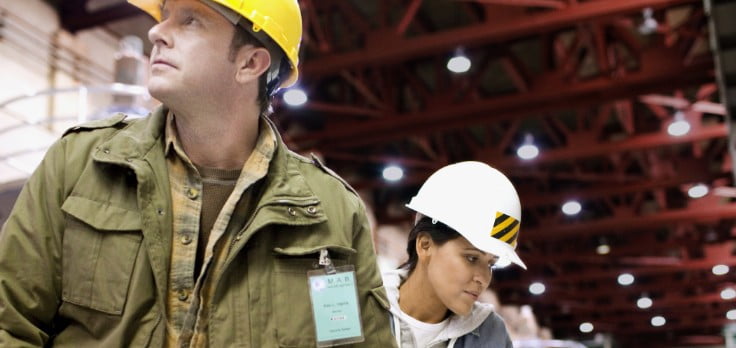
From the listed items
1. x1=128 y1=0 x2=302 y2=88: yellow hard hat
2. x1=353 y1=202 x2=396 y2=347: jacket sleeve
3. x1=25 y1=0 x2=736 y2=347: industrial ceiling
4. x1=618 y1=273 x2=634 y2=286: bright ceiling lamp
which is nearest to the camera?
x1=128 y1=0 x2=302 y2=88: yellow hard hat

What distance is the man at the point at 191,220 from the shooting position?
86.8 inches

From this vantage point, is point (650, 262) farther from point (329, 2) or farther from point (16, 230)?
point (16, 230)

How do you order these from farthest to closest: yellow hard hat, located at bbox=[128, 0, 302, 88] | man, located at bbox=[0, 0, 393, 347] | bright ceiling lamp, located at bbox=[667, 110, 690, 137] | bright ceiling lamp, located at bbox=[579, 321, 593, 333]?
bright ceiling lamp, located at bbox=[579, 321, 593, 333] → bright ceiling lamp, located at bbox=[667, 110, 690, 137] → yellow hard hat, located at bbox=[128, 0, 302, 88] → man, located at bbox=[0, 0, 393, 347]

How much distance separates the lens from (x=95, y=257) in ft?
7.27

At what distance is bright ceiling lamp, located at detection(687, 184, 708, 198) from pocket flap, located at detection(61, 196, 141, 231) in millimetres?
19054

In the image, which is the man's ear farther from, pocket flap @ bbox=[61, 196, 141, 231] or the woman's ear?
the woman's ear

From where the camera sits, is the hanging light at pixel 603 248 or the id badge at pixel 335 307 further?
the hanging light at pixel 603 248

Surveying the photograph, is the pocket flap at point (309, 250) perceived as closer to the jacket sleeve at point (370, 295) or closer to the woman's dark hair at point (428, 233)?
the jacket sleeve at point (370, 295)

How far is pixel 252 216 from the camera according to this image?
2.39 metres

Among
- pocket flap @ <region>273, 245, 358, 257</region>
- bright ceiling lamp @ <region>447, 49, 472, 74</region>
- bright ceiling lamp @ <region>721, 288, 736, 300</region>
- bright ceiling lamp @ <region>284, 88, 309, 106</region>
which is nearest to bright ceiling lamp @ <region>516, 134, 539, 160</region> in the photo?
bright ceiling lamp @ <region>447, 49, 472, 74</region>

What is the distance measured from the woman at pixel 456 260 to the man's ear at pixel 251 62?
155 centimetres

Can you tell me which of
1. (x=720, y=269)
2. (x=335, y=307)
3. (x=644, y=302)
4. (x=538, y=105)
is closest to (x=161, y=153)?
(x=335, y=307)

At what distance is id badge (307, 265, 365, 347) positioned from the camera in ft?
7.93

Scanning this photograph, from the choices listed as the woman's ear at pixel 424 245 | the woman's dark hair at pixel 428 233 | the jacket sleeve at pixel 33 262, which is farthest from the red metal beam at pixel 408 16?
the jacket sleeve at pixel 33 262
